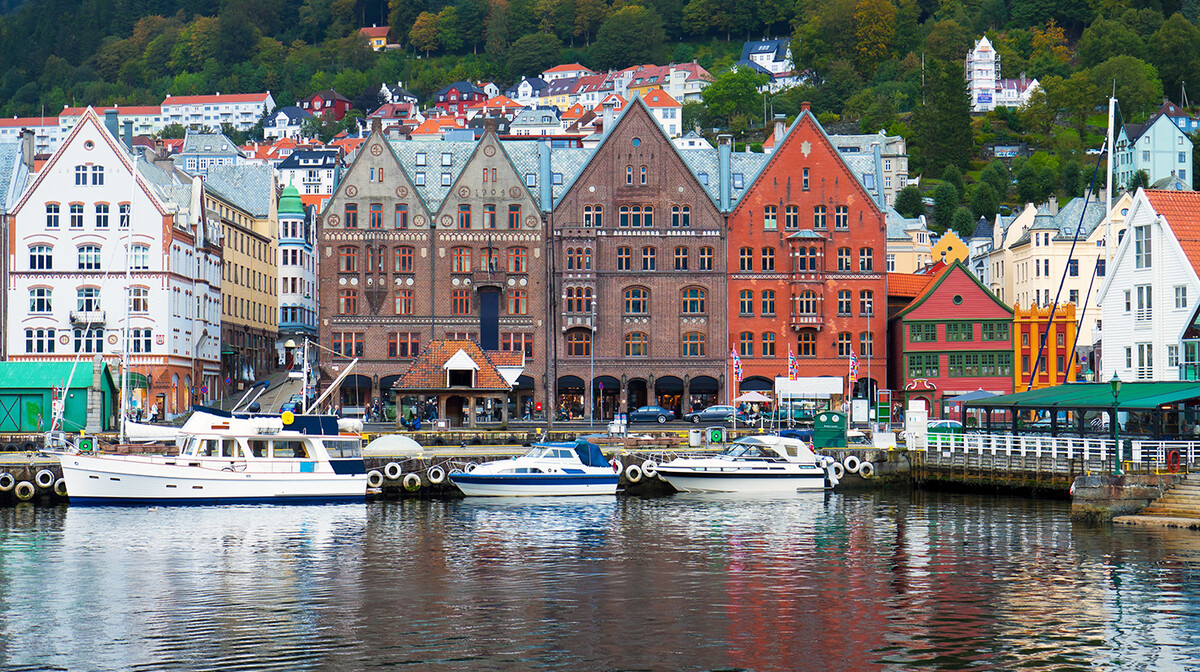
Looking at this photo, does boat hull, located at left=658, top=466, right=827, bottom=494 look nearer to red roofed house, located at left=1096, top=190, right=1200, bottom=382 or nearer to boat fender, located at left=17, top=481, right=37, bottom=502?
red roofed house, located at left=1096, top=190, right=1200, bottom=382

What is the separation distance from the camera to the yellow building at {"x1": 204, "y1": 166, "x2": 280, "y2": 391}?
385 feet

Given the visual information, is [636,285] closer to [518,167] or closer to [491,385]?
[518,167]

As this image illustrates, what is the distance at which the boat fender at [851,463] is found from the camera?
7169cm

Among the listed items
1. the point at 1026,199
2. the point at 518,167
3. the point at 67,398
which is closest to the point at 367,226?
the point at 518,167

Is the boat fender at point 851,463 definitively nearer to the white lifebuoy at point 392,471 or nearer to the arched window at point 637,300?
the white lifebuoy at point 392,471

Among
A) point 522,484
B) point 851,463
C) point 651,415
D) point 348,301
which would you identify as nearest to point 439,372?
point 651,415

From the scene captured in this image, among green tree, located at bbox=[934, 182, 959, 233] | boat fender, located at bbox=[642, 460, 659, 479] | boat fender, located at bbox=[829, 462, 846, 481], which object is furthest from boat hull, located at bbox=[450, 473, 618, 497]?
green tree, located at bbox=[934, 182, 959, 233]

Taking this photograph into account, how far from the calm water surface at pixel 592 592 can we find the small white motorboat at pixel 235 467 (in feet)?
8.46

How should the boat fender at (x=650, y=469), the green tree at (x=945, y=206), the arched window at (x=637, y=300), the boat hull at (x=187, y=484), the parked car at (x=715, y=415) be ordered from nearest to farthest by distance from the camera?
1. the boat hull at (x=187, y=484)
2. the boat fender at (x=650, y=469)
3. the parked car at (x=715, y=415)
4. the arched window at (x=637, y=300)
5. the green tree at (x=945, y=206)

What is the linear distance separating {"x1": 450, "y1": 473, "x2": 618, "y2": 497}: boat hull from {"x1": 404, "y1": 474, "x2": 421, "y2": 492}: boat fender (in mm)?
2068

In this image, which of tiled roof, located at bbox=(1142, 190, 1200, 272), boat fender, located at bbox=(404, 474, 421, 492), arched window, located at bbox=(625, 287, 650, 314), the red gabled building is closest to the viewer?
boat fender, located at bbox=(404, 474, 421, 492)

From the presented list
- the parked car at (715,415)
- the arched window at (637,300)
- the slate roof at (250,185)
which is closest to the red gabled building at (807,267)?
the arched window at (637,300)

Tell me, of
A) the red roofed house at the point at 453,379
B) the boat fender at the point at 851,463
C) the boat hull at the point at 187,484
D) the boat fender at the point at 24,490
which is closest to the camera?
the boat hull at the point at 187,484

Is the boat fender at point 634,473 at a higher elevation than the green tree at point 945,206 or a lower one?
lower
